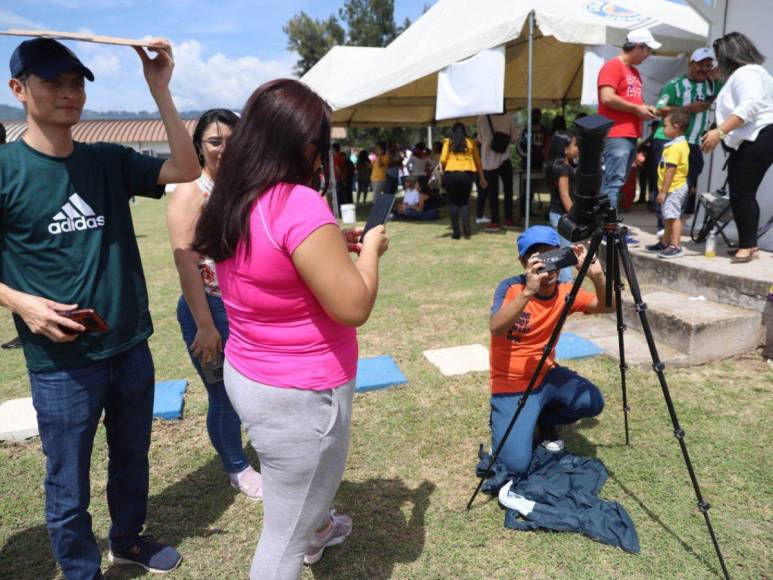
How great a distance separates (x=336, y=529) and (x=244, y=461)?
0.67m

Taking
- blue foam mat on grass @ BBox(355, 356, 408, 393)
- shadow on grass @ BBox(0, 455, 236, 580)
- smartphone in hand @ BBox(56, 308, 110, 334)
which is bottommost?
shadow on grass @ BBox(0, 455, 236, 580)

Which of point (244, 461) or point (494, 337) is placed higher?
point (494, 337)

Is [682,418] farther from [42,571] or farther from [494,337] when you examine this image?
[42,571]

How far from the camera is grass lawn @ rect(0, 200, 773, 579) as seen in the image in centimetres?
222

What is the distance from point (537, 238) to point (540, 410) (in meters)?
0.88

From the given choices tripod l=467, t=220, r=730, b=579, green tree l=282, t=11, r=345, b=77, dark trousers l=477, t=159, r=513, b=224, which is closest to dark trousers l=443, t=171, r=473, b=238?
dark trousers l=477, t=159, r=513, b=224

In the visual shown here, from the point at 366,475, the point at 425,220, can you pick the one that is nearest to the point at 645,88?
the point at 425,220

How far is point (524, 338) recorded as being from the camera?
107 inches

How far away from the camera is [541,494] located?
2473 mm

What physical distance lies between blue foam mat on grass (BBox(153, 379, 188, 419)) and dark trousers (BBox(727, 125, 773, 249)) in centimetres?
437

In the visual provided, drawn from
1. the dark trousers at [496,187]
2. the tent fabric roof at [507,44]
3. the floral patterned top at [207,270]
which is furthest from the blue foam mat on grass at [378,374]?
the dark trousers at [496,187]

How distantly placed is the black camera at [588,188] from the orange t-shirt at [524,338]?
0.55 m

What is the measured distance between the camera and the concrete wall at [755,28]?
5105 mm

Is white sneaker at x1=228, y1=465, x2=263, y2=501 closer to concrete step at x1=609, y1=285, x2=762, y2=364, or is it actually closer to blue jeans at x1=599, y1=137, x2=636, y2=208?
concrete step at x1=609, y1=285, x2=762, y2=364
